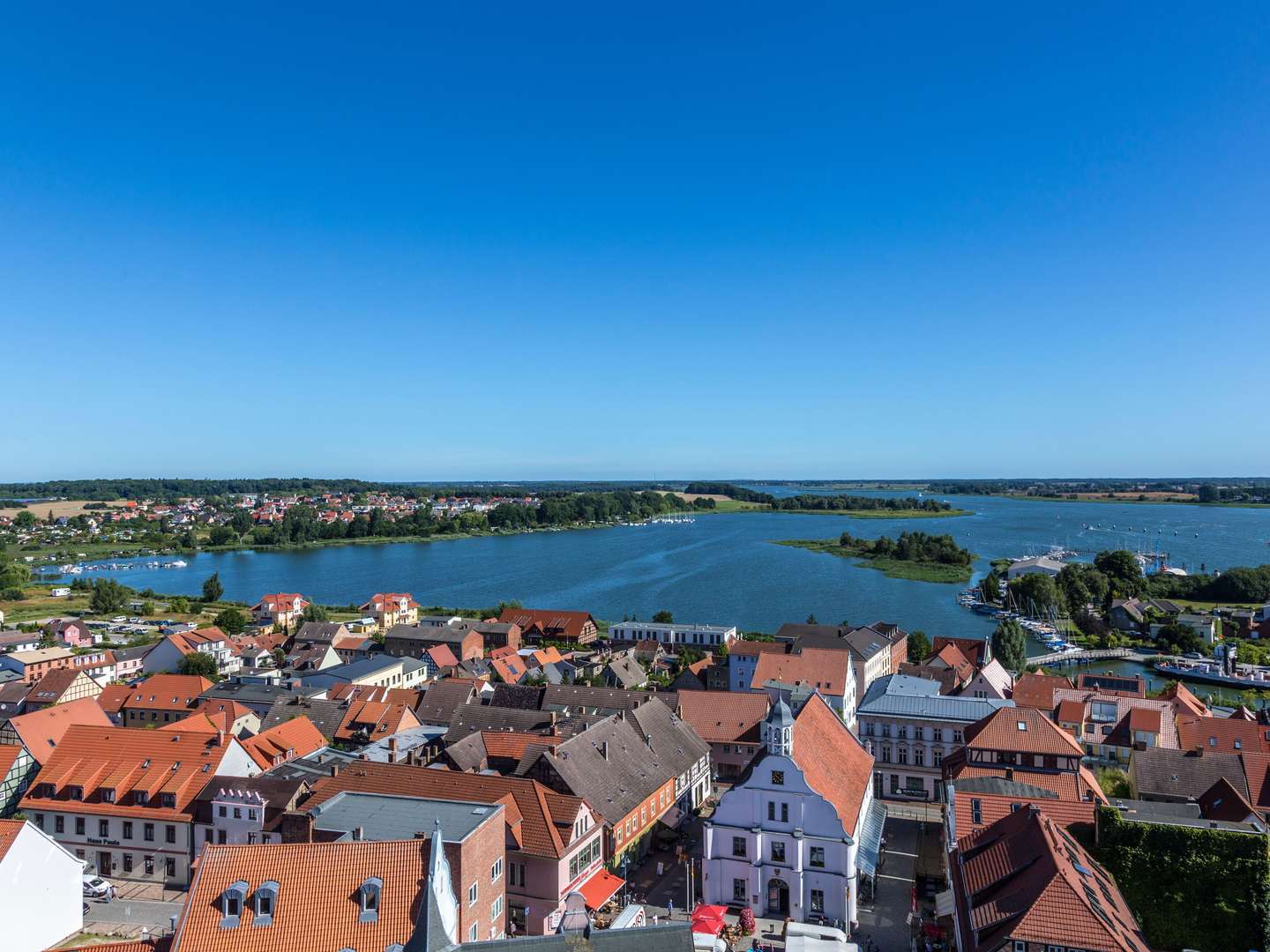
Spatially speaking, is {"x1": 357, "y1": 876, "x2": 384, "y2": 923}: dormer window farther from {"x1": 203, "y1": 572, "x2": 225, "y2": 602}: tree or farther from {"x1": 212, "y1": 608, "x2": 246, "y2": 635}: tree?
{"x1": 203, "y1": 572, "x2": 225, "y2": 602}: tree

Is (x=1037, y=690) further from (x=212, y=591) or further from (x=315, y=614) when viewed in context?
(x=212, y=591)

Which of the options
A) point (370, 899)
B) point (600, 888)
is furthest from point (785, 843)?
point (370, 899)

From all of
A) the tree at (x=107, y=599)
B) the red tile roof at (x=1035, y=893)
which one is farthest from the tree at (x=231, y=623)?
the red tile roof at (x=1035, y=893)

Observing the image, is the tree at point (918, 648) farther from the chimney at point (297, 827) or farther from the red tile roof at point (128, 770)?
the chimney at point (297, 827)

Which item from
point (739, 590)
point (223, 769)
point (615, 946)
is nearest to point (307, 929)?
point (615, 946)

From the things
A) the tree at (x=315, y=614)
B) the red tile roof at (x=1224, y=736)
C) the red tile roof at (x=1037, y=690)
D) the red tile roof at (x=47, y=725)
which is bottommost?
the tree at (x=315, y=614)

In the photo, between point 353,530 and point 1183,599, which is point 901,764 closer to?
point 1183,599
